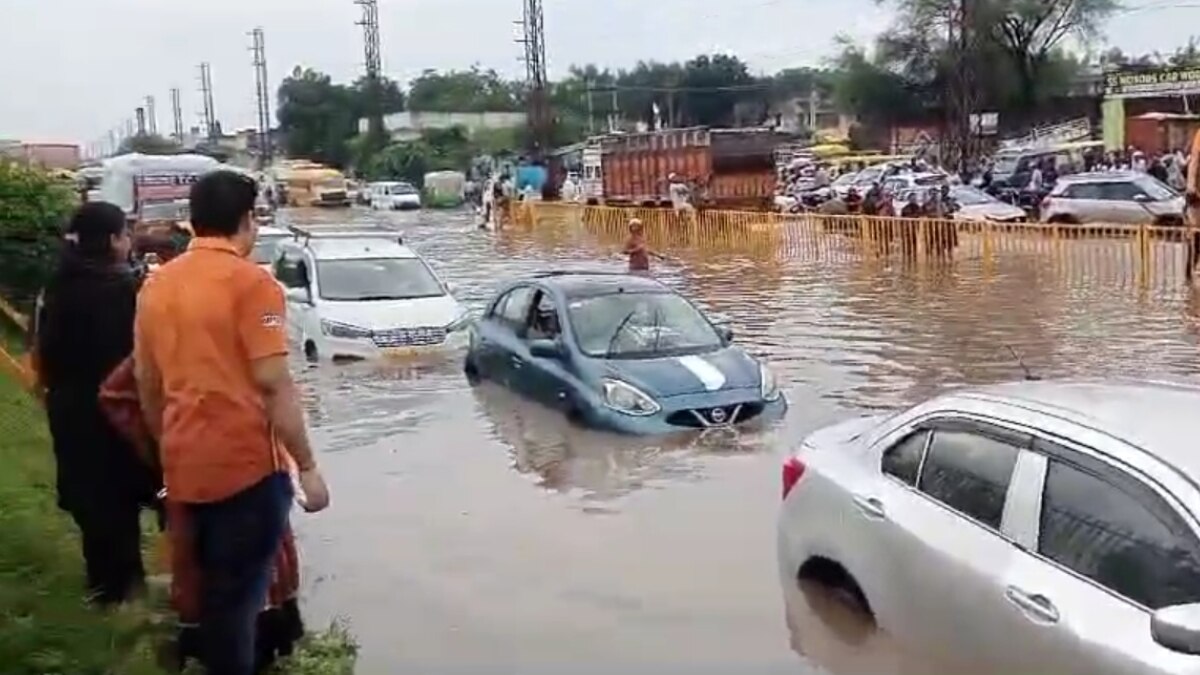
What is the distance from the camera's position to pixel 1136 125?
56.7 m

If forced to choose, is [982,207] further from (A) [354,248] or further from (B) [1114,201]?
(A) [354,248]

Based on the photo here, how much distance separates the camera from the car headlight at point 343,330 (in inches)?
666

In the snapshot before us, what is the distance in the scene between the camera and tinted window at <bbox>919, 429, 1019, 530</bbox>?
5.35m

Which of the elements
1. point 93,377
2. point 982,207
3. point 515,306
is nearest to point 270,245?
point 515,306

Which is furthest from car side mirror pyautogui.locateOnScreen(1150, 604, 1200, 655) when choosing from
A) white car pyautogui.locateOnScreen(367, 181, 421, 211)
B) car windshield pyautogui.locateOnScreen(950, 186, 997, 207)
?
white car pyautogui.locateOnScreen(367, 181, 421, 211)

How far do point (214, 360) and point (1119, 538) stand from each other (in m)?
2.71

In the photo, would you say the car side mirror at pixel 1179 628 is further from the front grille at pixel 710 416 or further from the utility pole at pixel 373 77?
the utility pole at pixel 373 77

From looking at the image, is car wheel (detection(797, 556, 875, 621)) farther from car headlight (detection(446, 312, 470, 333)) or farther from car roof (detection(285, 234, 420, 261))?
car roof (detection(285, 234, 420, 261))

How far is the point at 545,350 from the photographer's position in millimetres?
13180

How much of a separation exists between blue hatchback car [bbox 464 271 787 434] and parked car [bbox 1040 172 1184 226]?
21251 millimetres

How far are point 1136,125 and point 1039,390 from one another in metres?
54.4

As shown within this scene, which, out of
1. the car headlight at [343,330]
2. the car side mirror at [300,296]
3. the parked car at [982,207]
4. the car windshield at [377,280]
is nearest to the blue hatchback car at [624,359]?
the car headlight at [343,330]

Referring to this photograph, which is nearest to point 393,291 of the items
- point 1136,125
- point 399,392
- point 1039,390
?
point 399,392

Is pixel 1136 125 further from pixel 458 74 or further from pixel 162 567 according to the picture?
pixel 458 74
